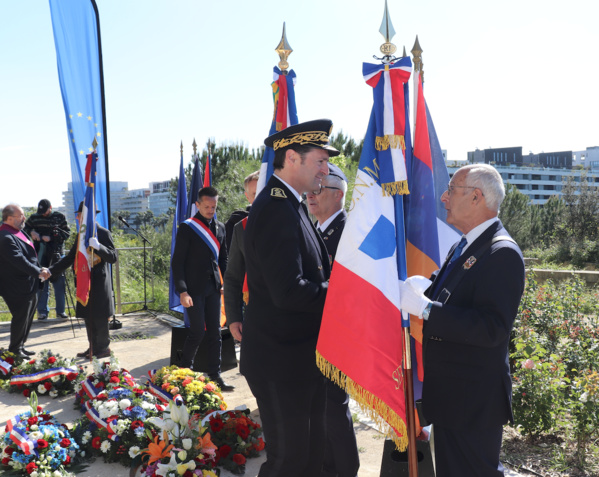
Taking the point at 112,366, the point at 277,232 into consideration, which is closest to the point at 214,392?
the point at 112,366

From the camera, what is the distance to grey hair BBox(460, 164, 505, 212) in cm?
235

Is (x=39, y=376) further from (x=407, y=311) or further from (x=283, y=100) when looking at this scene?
(x=407, y=311)

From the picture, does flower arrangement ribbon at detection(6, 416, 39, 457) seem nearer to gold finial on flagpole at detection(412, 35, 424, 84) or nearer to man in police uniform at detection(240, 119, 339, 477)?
man in police uniform at detection(240, 119, 339, 477)

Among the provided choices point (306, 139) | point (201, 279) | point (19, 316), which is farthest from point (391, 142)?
point (19, 316)

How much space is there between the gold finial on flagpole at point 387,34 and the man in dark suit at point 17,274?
5.38m

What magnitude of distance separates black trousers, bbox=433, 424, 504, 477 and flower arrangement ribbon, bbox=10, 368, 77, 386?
14.1 feet

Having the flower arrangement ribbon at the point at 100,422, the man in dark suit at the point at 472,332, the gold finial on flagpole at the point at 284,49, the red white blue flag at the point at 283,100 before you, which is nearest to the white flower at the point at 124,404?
the flower arrangement ribbon at the point at 100,422

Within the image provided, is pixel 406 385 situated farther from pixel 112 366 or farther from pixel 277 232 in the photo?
pixel 112 366

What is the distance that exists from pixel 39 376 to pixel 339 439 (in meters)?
3.73

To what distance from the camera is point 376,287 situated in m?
2.42

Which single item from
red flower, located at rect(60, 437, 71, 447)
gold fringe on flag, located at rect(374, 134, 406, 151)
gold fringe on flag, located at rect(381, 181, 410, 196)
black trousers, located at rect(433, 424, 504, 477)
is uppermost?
gold fringe on flag, located at rect(374, 134, 406, 151)

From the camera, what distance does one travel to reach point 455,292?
7.65 ft

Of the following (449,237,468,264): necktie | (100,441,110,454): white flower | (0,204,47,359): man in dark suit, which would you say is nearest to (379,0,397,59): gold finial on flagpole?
(449,237,468,264): necktie

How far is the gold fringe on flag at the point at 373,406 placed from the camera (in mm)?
2371
